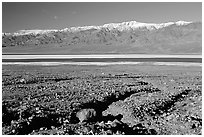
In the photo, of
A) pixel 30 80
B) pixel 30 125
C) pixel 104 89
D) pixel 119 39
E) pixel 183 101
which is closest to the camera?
pixel 30 125

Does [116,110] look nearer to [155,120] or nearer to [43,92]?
[155,120]

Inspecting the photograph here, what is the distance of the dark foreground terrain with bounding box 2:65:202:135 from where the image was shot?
7125mm

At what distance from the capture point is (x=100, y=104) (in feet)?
28.8

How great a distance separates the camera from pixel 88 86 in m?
10.7

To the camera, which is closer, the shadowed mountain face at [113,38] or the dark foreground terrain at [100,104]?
the dark foreground terrain at [100,104]

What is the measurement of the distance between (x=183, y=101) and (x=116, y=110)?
6.94ft

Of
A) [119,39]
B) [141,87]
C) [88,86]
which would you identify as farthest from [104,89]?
[119,39]

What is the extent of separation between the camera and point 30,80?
11672 mm

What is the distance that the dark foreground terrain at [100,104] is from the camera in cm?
712

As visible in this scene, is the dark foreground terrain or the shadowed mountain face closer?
the dark foreground terrain

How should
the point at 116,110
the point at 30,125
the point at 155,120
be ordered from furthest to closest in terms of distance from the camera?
the point at 116,110 < the point at 155,120 < the point at 30,125

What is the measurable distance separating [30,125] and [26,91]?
111 inches

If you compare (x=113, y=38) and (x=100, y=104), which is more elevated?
(x=100, y=104)

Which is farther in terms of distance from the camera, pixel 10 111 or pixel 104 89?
pixel 104 89
